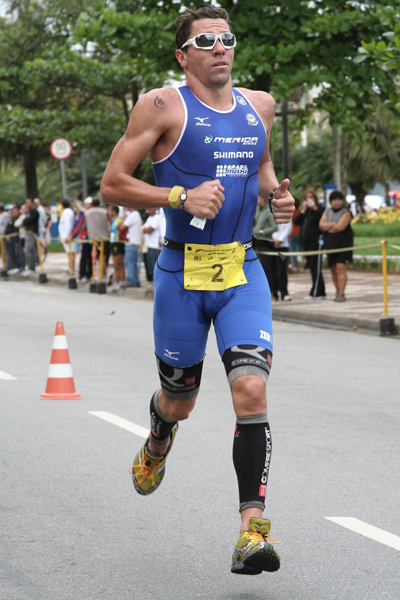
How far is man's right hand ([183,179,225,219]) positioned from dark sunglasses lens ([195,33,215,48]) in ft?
2.19

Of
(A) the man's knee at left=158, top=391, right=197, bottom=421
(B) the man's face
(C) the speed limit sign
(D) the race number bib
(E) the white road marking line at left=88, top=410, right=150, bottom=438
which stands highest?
(C) the speed limit sign

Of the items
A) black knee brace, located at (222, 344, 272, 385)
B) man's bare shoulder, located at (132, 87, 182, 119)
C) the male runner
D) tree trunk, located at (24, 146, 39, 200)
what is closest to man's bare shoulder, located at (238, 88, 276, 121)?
the male runner

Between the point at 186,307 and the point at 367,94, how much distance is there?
1403 centimetres

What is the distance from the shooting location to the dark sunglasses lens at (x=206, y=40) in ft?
13.4

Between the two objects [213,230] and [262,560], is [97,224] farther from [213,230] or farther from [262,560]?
[262,560]

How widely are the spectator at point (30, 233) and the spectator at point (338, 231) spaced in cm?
1107

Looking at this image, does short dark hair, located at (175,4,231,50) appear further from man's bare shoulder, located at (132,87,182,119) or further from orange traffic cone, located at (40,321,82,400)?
orange traffic cone, located at (40,321,82,400)

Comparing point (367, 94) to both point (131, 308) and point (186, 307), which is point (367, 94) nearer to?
point (131, 308)

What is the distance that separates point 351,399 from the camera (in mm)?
7879

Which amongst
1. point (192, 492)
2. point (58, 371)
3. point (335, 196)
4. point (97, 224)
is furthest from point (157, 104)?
point (97, 224)

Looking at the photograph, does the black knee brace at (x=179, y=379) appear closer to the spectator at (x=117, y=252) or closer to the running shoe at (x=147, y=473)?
the running shoe at (x=147, y=473)

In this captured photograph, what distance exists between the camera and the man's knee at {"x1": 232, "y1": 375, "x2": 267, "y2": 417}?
3.77 meters

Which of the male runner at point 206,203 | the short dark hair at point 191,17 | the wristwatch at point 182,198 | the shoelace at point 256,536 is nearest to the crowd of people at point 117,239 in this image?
the short dark hair at point 191,17

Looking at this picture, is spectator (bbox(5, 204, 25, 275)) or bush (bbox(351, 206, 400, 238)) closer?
spectator (bbox(5, 204, 25, 275))
